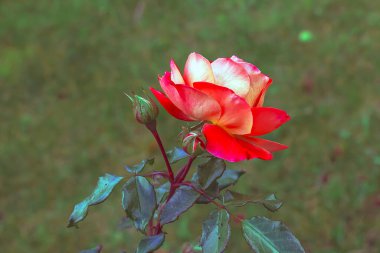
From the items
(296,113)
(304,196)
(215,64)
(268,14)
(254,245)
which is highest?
(215,64)

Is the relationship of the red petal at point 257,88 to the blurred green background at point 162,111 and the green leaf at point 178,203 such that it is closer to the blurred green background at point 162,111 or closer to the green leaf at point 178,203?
the green leaf at point 178,203

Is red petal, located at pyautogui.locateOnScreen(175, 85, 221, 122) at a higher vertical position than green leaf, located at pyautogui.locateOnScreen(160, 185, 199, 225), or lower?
higher

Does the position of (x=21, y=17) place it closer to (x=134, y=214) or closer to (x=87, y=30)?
(x=87, y=30)

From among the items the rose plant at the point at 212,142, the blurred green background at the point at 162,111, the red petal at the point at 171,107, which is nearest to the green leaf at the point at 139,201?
the rose plant at the point at 212,142

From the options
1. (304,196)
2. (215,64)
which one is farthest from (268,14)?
(215,64)

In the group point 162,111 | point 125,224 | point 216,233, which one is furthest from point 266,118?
point 162,111

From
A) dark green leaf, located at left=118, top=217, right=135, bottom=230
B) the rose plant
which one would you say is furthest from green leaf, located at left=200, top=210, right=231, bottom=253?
dark green leaf, located at left=118, top=217, right=135, bottom=230

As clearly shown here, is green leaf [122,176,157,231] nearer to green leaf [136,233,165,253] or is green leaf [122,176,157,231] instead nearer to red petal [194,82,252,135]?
green leaf [136,233,165,253]
